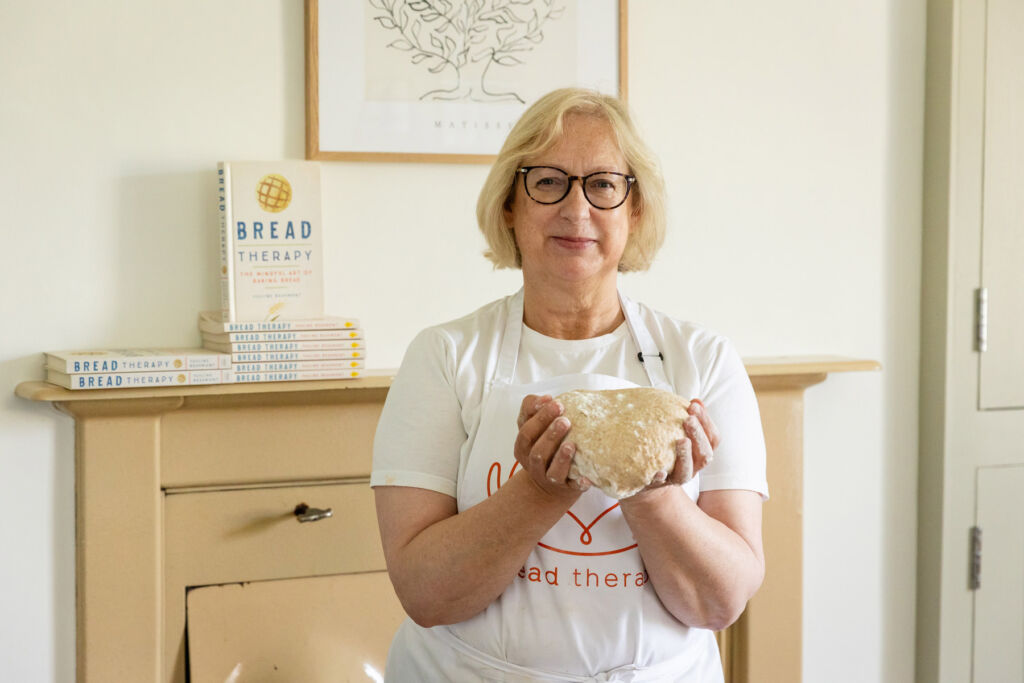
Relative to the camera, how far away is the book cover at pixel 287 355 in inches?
70.3

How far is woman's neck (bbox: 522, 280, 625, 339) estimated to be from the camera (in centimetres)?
148

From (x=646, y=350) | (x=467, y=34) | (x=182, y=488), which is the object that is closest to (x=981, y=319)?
(x=646, y=350)

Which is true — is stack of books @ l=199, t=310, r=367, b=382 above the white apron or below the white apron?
above

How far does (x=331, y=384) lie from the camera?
6.07ft

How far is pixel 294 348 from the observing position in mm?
1815

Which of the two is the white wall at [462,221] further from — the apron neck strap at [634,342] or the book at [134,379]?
the apron neck strap at [634,342]

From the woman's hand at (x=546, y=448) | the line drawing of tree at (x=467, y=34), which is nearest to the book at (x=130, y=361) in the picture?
the line drawing of tree at (x=467, y=34)

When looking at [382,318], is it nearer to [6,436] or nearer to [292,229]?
[292,229]

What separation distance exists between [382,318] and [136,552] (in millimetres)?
Result: 629

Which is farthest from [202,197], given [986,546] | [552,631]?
[986,546]

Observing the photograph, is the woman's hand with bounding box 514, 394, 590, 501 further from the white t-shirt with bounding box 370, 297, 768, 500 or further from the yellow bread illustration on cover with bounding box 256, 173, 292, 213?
the yellow bread illustration on cover with bounding box 256, 173, 292, 213

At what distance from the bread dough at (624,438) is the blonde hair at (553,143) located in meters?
0.39

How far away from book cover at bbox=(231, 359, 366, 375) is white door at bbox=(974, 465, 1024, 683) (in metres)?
1.47

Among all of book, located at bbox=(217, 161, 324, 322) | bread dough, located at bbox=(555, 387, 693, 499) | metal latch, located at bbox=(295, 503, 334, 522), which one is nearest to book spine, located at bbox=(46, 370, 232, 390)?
book, located at bbox=(217, 161, 324, 322)
